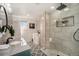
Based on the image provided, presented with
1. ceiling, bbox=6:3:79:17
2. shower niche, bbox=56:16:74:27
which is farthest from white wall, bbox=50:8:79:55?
ceiling, bbox=6:3:79:17

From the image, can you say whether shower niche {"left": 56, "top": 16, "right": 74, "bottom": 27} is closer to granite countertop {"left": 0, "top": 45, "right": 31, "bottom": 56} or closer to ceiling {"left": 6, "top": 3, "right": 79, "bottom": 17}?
ceiling {"left": 6, "top": 3, "right": 79, "bottom": 17}

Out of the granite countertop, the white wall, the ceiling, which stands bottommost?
the granite countertop

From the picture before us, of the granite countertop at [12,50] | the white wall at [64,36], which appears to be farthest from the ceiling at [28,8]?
the granite countertop at [12,50]

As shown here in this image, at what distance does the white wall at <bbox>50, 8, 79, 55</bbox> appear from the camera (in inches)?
60.0

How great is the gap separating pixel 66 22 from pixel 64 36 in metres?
0.24

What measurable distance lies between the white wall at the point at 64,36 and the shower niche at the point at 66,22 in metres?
0.05

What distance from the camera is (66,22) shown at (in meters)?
1.56

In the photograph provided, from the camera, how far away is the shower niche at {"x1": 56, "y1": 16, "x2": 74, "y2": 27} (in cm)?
153

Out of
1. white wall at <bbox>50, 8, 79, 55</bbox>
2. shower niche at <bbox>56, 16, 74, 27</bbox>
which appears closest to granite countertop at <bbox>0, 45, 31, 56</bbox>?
white wall at <bbox>50, 8, 79, 55</bbox>

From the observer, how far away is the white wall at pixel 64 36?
1523 mm

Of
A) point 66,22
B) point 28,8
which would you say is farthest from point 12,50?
point 66,22

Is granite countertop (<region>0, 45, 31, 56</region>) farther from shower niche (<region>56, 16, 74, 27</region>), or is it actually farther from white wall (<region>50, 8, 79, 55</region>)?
shower niche (<region>56, 16, 74, 27</region>)

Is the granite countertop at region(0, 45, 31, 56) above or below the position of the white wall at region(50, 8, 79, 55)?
below

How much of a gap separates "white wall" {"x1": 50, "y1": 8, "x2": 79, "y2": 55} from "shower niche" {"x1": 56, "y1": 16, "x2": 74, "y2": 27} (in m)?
0.05
